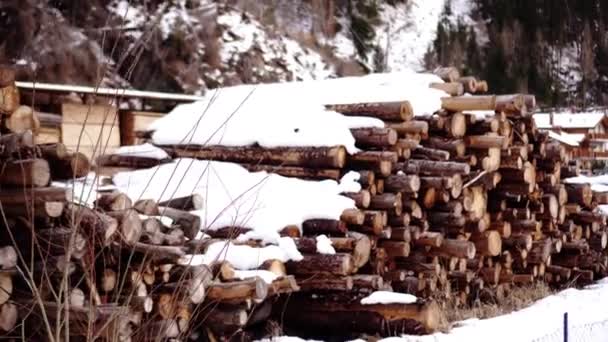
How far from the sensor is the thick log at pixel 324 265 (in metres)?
6.83

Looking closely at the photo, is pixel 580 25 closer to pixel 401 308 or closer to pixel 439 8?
pixel 439 8

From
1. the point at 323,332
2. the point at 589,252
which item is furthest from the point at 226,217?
the point at 589,252

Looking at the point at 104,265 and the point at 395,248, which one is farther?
the point at 395,248

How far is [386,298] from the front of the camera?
23.4ft

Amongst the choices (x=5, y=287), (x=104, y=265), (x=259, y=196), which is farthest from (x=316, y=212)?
(x=5, y=287)

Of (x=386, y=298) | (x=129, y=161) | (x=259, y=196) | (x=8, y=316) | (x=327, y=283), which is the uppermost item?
(x=129, y=161)

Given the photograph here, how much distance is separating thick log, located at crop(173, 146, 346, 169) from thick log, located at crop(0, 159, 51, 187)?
111 inches

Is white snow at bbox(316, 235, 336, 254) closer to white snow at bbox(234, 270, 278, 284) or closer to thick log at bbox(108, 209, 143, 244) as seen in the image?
white snow at bbox(234, 270, 278, 284)

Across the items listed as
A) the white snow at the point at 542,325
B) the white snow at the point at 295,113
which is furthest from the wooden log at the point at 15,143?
the white snow at the point at 542,325

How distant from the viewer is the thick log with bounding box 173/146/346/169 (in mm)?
7867

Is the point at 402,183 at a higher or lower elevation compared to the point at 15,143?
lower

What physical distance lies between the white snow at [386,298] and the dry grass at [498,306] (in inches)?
22.1

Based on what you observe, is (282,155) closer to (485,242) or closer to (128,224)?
(485,242)

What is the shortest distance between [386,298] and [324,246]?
2.55 ft
